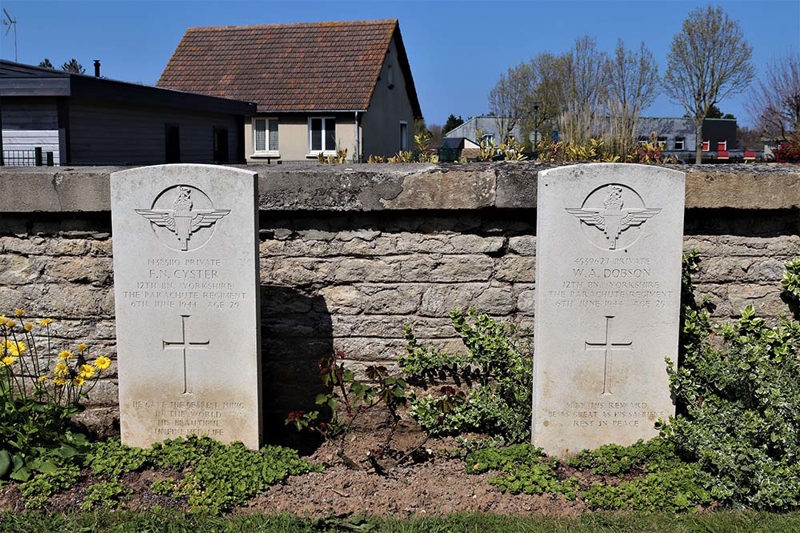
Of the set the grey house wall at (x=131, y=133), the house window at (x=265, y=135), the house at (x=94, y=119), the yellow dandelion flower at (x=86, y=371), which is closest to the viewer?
the yellow dandelion flower at (x=86, y=371)

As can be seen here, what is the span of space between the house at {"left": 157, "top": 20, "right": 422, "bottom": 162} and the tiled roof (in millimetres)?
35

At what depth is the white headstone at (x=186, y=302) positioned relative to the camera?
447 centimetres

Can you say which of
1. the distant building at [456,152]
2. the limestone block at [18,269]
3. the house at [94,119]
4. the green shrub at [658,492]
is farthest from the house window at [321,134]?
the green shrub at [658,492]

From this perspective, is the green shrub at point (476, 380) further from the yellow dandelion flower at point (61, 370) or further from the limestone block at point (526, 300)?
the yellow dandelion flower at point (61, 370)

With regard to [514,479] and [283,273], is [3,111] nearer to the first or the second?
[283,273]

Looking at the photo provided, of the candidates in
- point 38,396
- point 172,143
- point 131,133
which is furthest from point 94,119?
point 38,396

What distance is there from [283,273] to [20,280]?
161cm

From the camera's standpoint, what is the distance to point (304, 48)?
3041 centimetres

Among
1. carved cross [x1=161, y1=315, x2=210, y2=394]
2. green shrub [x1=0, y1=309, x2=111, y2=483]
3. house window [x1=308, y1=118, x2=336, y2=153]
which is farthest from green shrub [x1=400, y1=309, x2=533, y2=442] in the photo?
house window [x1=308, y1=118, x2=336, y2=153]

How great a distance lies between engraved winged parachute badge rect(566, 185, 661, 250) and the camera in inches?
175

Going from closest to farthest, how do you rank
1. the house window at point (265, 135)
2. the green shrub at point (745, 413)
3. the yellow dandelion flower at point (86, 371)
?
the green shrub at point (745, 413) < the yellow dandelion flower at point (86, 371) < the house window at point (265, 135)

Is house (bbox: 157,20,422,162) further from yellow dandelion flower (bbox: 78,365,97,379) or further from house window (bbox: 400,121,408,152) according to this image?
yellow dandelion flower (bbox: 78,365,97,379)

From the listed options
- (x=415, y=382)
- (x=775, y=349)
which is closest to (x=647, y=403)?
(x=775, y=349)

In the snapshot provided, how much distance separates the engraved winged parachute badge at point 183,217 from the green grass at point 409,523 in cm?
143
